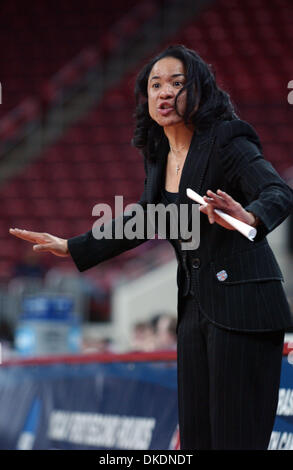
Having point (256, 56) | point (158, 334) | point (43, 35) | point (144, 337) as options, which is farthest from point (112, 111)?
point (158, 334)

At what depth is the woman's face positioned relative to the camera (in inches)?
89.1

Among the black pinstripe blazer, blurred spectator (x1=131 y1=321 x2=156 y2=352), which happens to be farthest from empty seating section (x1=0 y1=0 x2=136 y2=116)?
the black pinstripe blazer

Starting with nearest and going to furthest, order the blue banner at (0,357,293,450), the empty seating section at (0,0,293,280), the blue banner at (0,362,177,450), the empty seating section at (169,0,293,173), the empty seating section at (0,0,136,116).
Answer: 1. the blue banner at (0,357,293,450)
2. the blue banner at (0,362,177,450)
3. the empty seating section at (0,0,293,280)
4. the empty seating section at (169,0,293,173)
5. the empty seating section at (0,0,136,116)

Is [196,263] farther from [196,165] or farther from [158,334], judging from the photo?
[158,334]

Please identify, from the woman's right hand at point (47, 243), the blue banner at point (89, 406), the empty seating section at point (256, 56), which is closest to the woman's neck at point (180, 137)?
the woman's right hand at point (47, 243)

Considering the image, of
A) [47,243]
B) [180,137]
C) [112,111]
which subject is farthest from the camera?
[112,111]

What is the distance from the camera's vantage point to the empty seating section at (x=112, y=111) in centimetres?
1295

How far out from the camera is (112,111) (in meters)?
14.6

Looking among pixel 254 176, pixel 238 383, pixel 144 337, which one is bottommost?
pixel 144 337

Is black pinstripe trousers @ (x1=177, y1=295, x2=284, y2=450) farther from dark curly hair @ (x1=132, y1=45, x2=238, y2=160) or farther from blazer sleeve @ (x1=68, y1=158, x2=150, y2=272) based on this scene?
dark curly hair @ (x1=132, y1=45, x2=238, y2=160)

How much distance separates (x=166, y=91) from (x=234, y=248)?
504 mm

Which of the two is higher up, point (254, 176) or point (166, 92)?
point (166, 92)

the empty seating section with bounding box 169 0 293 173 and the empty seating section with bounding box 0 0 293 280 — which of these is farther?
the empty seating section with bounding box 169 0 293 173

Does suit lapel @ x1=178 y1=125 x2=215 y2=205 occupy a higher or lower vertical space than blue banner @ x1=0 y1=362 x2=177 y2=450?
higher
